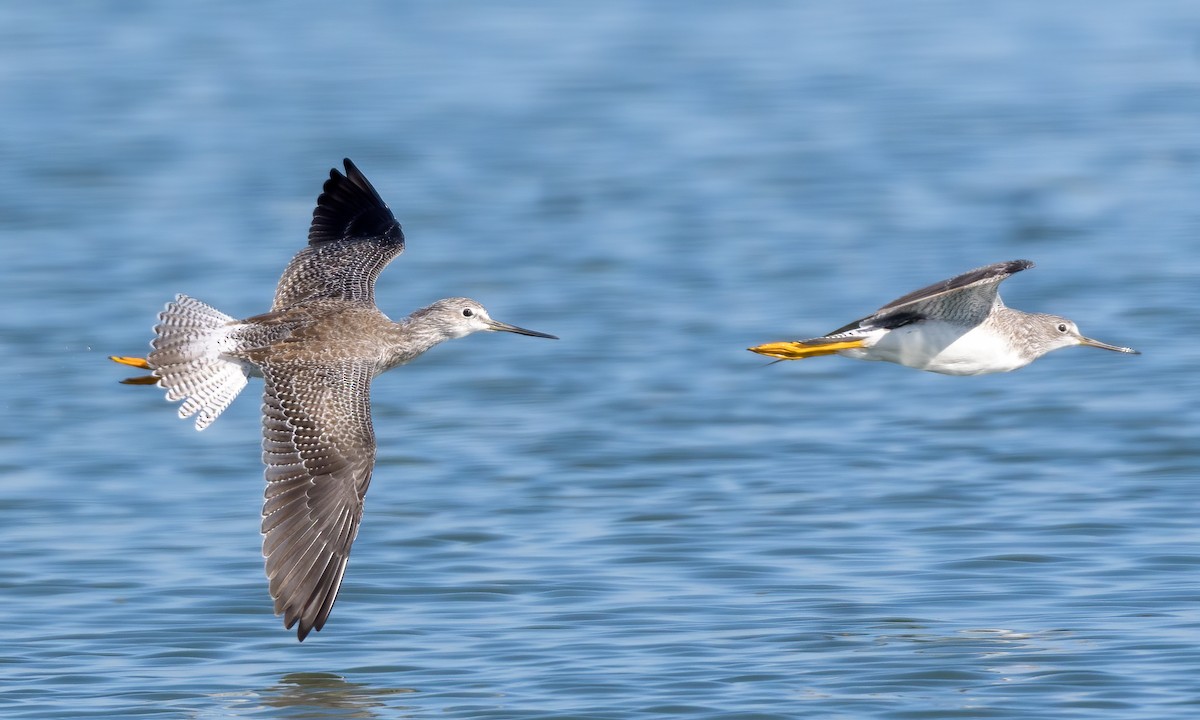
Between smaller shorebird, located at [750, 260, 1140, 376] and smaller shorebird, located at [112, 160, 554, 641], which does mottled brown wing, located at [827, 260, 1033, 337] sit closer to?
smaller shorebird, located at [750, 260, 1140, 376]

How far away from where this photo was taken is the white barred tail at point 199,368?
9117 millimetres

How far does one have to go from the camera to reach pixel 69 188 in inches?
719

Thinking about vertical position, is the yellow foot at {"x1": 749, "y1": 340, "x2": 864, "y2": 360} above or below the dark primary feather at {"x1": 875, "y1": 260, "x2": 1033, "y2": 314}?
below

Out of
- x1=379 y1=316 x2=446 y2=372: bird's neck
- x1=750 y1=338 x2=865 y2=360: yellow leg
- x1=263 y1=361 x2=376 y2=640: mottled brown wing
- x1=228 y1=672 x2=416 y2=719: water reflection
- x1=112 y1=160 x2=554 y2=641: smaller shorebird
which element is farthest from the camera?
x1=750 y1=338 x2=865 y2=360: yellow leg

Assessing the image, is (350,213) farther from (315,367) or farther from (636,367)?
(636,367)

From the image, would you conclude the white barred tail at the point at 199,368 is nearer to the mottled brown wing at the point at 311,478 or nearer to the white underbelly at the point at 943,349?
the mottled brown wing at the point at 311,478

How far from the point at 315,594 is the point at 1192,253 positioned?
33.0 feet

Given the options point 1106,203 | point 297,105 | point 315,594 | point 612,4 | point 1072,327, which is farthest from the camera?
point 612,4

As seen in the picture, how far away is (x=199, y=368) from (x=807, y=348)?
292cm

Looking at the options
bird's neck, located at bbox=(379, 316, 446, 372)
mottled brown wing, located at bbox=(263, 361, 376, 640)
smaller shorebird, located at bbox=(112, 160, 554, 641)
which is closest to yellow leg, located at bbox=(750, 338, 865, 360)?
smaller shorebird, located at bbox=(112, 160, 554, 641)

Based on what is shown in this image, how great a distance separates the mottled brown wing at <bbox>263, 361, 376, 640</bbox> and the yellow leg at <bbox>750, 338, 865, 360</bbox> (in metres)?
2.16

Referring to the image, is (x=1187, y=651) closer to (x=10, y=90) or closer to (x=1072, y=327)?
(x=1072, y=327)

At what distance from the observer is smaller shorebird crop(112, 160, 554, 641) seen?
26.5 ft

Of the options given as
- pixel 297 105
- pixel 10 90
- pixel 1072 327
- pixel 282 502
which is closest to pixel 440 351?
pixel 1072 327
